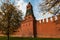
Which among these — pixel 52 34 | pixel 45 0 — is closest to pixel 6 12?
pixel 45 0

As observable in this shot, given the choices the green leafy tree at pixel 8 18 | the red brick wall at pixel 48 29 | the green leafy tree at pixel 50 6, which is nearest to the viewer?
the green leafy tree at pixel 50 6

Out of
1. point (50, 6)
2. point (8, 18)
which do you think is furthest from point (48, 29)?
point (50, 6)

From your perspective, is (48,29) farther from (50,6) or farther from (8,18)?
(50,6)

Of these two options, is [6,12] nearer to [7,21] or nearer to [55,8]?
[7,21]

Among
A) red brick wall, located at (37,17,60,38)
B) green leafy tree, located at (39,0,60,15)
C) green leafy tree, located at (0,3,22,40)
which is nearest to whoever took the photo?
green leafy tree, located at (39,0,60,15)

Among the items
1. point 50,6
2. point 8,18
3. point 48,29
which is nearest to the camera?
point 50,6

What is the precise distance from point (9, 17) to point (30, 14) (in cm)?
1214

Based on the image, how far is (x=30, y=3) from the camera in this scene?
108ft

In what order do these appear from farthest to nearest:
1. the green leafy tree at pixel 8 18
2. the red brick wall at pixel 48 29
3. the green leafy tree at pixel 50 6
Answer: the red brick wall at pixel 48 29 < the green leafy tree at pixel 8 18 < the green leafy tree at pixel 50 6

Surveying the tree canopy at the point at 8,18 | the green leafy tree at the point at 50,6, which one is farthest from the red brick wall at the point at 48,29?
the green leafy tree at the point at 50,6

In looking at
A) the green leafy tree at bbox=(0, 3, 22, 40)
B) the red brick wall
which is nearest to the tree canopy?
the green leafy tree at bbox=(0, 3, 22, 40)

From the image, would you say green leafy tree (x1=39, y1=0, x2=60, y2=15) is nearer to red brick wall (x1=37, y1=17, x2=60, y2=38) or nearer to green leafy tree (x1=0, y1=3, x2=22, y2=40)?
green leafy tree (x1=0, y1=3, x2=22, y2=40)

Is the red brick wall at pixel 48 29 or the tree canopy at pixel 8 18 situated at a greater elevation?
the tree canopy at pixel 8 18

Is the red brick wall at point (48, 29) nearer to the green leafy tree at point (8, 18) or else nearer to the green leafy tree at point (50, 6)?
the green leafy tree at point (8, 18)
